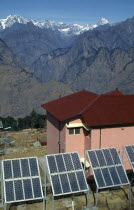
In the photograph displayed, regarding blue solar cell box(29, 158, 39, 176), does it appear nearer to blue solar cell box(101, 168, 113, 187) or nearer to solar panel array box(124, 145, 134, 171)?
blue solar cell box(101, 168, 113, 187)

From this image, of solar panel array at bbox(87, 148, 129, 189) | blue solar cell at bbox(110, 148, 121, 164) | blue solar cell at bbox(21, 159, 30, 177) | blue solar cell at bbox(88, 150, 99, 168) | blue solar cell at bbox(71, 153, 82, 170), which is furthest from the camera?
blue solar cell at bbox(110, 148, 121, 164)

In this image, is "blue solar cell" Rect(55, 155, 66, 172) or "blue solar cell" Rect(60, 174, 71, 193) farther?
"blue solar cell" Rect(55, 155, 66, 172)

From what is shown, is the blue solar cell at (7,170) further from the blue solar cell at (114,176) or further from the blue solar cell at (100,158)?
the blue solar cell at (114,176)

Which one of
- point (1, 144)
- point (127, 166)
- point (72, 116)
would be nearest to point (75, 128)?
point (72, 116)

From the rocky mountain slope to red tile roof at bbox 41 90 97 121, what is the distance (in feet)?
461

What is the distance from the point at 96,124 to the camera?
82.9 ft

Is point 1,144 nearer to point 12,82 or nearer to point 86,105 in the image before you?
point 86,105

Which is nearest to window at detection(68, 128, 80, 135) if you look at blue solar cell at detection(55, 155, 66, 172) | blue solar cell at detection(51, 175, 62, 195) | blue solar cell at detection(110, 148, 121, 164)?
blue solar cell at detection(110, 148, 121, 164)

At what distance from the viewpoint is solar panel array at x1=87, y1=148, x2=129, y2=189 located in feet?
64.3

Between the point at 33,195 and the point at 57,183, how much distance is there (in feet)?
5.65

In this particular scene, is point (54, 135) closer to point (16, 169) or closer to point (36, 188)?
point (16, 169)

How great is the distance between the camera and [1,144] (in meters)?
49.8

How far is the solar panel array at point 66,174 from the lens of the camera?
60.9ft

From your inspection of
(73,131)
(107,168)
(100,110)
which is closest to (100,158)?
(107,168)
